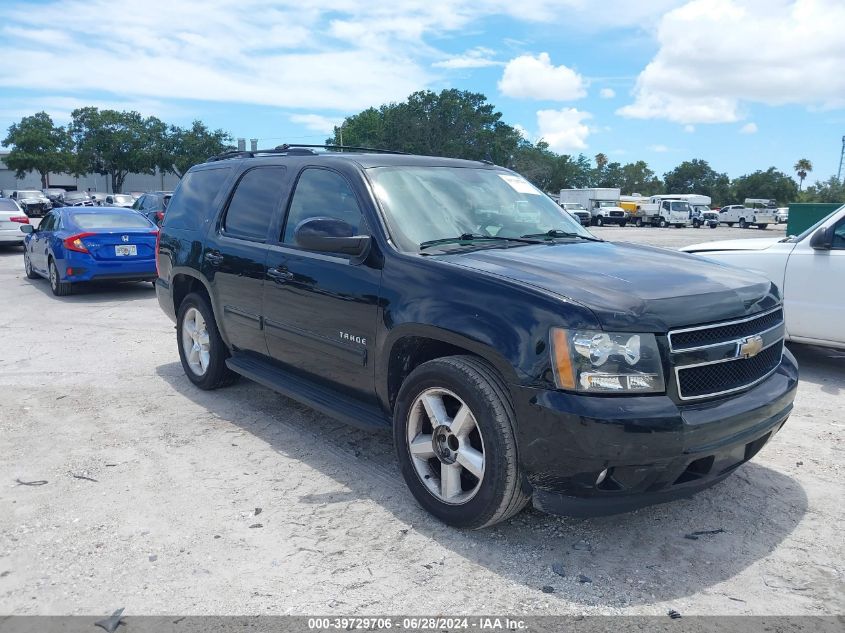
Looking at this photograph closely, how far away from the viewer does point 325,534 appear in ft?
11.4

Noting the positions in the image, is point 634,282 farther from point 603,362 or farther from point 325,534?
point 325,534

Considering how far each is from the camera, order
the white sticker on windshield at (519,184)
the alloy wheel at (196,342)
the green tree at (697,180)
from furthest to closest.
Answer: the green tree at (697,180)
the alloy wheel at (196,342)
the white sticker on windshield at (519,184)

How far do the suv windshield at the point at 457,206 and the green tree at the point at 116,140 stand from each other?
7499 centimetres

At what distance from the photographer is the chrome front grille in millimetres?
3043

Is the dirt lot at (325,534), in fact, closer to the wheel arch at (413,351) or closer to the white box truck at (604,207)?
the wheel arch at (413,351)

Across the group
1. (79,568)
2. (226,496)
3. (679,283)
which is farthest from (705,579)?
(79,568)

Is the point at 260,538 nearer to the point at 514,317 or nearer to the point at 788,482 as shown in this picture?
the point at 514,317

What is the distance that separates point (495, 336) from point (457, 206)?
1.40m

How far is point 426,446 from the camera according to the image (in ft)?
11.5

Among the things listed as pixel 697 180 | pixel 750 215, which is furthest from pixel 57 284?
pixel 697 180

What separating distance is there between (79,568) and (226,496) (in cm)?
88

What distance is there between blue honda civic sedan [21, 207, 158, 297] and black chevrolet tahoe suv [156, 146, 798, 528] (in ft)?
22.4

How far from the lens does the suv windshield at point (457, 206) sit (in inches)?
158

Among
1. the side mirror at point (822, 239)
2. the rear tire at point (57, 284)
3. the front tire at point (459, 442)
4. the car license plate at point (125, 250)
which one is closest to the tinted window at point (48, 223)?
the rear tire at point (57, 284)
